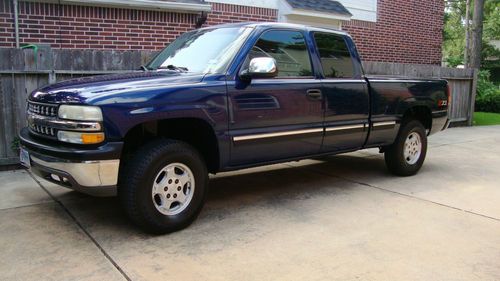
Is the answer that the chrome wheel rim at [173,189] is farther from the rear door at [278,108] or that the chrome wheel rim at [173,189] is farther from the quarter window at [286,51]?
the quarter window at [286,51]

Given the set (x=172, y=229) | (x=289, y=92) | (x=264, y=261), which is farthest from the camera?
(x=289, y=92)

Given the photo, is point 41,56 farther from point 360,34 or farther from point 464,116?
point 464,116

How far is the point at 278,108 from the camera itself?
16.0 ft

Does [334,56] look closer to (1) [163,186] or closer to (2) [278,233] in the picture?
(2) [278,233]

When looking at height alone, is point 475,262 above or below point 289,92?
below

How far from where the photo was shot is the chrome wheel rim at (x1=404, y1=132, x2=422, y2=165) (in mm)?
6602

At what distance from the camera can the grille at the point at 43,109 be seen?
4051 millimetres

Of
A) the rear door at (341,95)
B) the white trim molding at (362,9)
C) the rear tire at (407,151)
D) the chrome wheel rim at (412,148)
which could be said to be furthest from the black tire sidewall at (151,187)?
the white trim molding at (362,9)

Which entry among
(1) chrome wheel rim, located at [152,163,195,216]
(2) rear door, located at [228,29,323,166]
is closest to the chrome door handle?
(2) rear door, located at [228,29,323,166]

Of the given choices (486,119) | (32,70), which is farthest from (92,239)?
(486,119)

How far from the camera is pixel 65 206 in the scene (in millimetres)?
5020

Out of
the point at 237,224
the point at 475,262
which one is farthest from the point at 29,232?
the point at 475,262

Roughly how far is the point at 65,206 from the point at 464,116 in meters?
10.6

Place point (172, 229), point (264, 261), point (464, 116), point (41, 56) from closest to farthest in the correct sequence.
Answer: point (264, 261) < point (172, 229) < point (41, 56) < point (464, 116)
